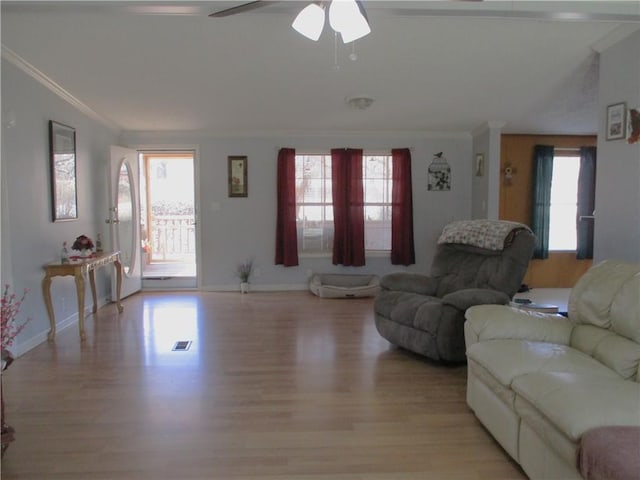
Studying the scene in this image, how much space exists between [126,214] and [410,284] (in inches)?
144

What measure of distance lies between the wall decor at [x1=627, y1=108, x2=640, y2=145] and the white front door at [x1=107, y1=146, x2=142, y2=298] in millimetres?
4866

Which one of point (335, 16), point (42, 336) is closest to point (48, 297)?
point (42, 336)

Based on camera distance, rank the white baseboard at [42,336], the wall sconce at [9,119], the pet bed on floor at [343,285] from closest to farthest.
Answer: the wall sconce at [9,119] → the white baseboard at [42,336] → the pet bed on floor at [343,285]

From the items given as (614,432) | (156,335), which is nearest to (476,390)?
(614,432)

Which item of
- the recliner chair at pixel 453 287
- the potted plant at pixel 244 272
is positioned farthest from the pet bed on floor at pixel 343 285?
the recliner chair at pixel 453 287

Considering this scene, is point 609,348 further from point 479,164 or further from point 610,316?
point 479,164

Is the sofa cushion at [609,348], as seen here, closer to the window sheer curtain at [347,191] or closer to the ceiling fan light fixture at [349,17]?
the ceiling fan light fixture at [349,17]

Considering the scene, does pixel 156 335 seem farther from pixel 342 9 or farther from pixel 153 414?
pixel 342 9

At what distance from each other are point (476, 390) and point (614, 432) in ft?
3.10

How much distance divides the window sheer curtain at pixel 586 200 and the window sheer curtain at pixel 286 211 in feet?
12.7

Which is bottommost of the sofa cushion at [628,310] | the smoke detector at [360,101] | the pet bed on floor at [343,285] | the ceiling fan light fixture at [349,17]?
the pet bed on floor at [343,285]

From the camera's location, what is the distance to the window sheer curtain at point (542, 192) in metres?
5.77

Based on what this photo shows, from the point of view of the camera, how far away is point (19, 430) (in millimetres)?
2244

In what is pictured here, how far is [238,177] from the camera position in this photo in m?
5.77
